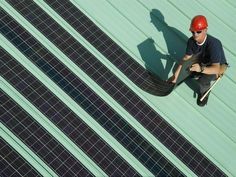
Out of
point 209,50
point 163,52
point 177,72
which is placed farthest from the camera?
point 163,52

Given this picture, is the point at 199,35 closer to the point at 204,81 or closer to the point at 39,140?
the point at 204,81

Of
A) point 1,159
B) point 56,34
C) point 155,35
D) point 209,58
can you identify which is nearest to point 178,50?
point 155,35

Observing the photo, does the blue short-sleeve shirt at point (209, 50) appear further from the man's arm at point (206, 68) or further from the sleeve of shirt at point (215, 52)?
the man's arm at point (206, 68)

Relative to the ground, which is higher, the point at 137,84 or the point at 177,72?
the point at 177,72

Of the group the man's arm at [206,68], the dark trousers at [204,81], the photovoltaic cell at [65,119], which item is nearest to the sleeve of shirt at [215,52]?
the man's arm at [206,68]

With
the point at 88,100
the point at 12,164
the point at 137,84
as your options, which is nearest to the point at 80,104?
the point at 88,100

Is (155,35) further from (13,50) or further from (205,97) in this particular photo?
(13,50)

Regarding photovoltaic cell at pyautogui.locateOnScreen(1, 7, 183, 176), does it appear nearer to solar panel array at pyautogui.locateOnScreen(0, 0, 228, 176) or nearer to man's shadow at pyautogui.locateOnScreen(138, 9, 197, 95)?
solar panel array at pyautogui.locateOnScreen(0, 0, 228, 176)
